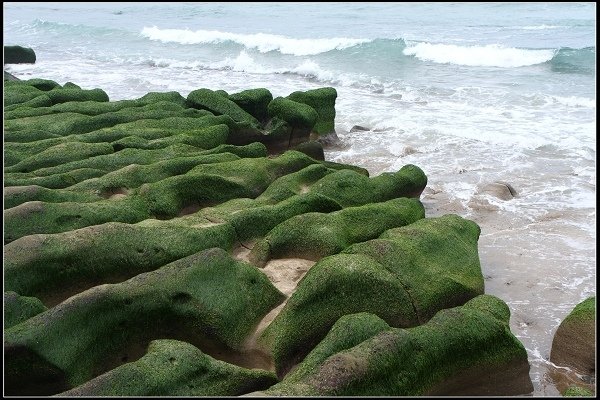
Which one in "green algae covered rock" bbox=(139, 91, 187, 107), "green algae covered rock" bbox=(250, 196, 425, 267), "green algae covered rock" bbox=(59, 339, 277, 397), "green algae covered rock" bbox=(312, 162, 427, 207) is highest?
"green algae covered rock" bbox=(139, 91, 187, 107)

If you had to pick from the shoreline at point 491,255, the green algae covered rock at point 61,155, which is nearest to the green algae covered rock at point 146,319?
the shoreline at point 491,255

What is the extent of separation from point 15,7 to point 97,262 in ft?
190

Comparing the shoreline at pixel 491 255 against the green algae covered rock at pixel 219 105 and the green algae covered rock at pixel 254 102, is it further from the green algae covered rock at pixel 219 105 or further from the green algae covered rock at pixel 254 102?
the green algae covered rock at pixel 254 102

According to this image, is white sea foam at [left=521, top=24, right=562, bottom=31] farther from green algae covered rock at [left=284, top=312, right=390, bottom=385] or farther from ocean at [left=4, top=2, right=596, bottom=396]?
green algae covered rock at [left=284, top=312, right=390, bottom=385]

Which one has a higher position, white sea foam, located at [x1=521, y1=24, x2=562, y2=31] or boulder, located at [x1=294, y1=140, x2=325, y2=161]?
white sea foam, located at [x1=521, y1=24, x2=562, y2=31]

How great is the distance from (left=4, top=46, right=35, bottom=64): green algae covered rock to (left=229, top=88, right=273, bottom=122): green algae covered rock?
1433 centimetres

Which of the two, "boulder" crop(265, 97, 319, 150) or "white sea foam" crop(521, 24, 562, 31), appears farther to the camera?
"white sea foam" crop(521, 24, 562, 31)

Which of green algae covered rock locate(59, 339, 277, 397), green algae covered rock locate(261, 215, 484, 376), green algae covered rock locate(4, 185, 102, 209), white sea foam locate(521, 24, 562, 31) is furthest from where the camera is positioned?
white sea foam locate(521, 24, 562, 31)

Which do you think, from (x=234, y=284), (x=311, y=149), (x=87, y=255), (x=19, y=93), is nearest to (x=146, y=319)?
(x=234, y=284)

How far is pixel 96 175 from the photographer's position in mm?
8883

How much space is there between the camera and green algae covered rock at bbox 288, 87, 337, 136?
13367mm

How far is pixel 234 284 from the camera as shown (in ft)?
19.5

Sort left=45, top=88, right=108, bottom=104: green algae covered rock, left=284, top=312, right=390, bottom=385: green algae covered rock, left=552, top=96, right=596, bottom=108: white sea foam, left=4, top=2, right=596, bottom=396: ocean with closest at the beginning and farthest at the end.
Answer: left=284, top=312, right=390, bottom=385: green algae covered rock
left=4, top=2, right=596, bottom=396: ocean
left=45, top=88, right=108, bottom=104: green algae covered rock
left=552, top=96, right=596, bottom=108: white sea foam

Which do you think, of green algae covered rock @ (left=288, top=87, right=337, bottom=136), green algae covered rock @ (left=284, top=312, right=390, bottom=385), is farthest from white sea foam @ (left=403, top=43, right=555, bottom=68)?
green algae covered rock @ (left=284, top=312, right=390, bottom=385)
